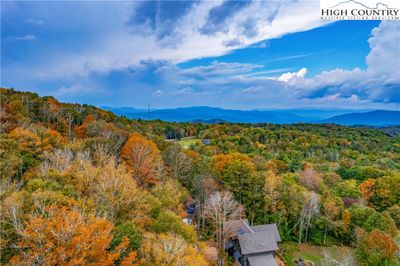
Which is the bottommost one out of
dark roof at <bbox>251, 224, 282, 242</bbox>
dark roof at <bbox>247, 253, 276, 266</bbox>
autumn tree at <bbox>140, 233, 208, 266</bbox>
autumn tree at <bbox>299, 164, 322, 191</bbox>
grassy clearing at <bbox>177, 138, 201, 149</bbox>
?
dark roof at <bbox>247, 253, 276, 266</bbox>

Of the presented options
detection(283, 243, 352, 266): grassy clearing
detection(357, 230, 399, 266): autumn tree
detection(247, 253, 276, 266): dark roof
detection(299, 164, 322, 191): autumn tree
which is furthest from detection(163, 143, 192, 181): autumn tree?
detection(357, 230, 399, 266): autumn tree

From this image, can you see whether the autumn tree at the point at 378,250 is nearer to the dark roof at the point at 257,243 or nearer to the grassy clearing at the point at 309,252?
the grassy clearing at the point at 309,252

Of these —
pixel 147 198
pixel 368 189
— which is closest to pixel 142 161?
pixel 147 198

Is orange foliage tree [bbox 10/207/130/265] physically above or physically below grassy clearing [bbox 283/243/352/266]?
above

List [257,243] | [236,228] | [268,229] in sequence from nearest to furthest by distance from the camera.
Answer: [257,243] < [236,228] < [268,229]

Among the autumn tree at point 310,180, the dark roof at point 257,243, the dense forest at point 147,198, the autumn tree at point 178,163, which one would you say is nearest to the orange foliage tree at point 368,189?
the dense forest at point 147,198

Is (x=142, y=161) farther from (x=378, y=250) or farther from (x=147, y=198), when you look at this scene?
(x=378, y=250)

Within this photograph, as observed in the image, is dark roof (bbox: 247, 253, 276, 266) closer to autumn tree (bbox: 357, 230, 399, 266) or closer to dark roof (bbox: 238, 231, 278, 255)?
dark roof (bbox: 238, 231, 278, 255)
